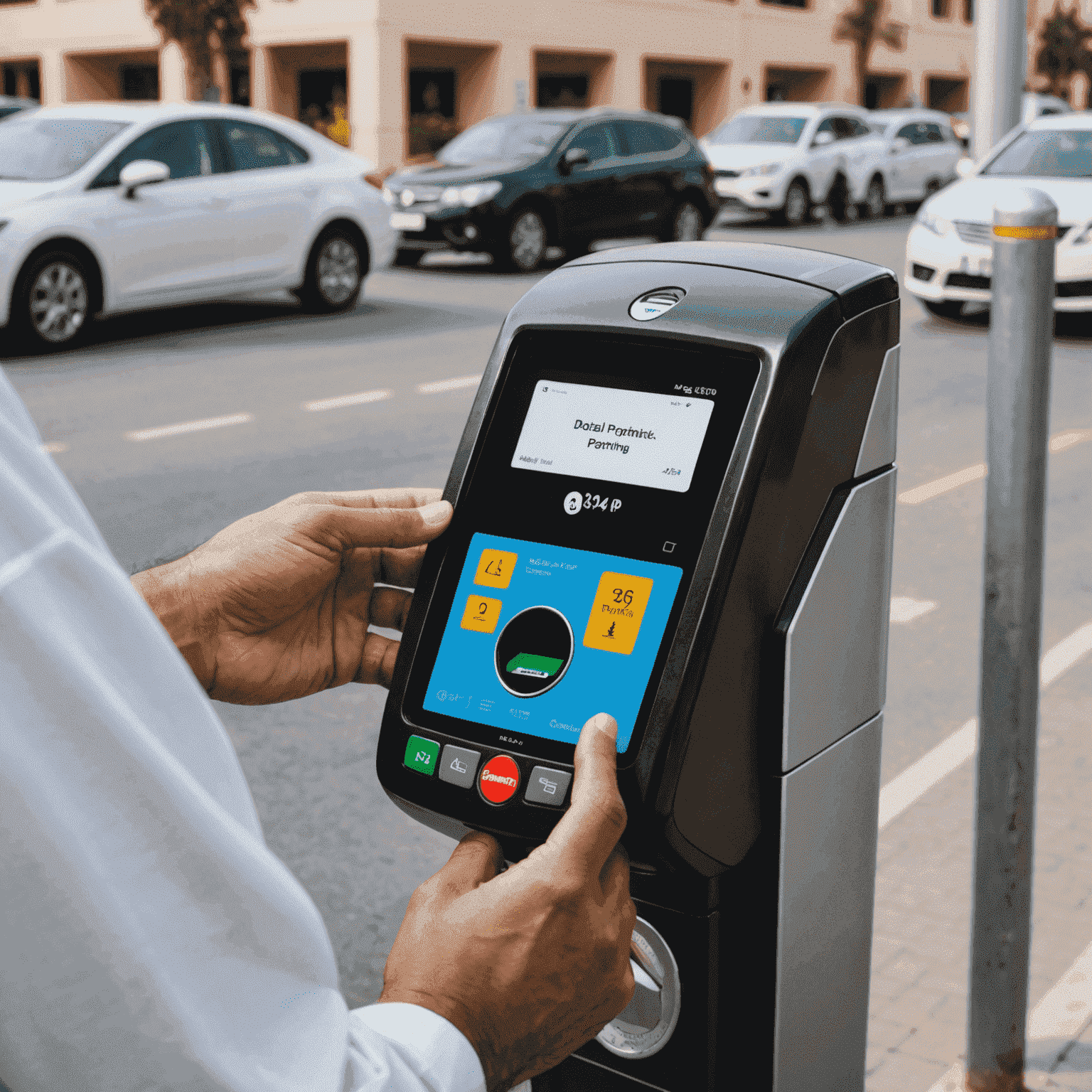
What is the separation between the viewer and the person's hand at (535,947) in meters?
1.21

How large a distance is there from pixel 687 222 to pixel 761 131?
557 cm

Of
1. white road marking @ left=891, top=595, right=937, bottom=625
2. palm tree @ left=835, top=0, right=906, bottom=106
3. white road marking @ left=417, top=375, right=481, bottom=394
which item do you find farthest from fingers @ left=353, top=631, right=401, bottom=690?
palm tree @ left=835, top=0, right=906, bottom=106

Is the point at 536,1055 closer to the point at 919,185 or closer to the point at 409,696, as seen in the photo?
the point at 409,696

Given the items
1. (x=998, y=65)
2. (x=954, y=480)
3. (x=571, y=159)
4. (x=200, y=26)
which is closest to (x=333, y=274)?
(x=571, y=159)

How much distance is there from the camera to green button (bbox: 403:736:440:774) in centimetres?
151

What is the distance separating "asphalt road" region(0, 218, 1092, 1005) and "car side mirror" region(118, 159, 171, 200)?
102cm

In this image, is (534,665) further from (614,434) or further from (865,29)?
(865,29)

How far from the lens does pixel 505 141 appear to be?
1440 centimetres

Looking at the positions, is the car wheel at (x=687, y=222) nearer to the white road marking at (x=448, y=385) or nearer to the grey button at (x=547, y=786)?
the white road marking at (x=448, y=385)

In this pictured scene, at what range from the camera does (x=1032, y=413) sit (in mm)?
2412

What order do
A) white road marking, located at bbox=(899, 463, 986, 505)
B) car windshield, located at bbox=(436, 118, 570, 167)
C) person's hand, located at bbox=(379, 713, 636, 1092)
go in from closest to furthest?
1. person's hand, located at bbox=(379, 713, 636, 1092)
2. white road marking, located at bbox=(899, 463, 986, 505)
3. car windshield, located at bbox=(436, 118, 570, 167)

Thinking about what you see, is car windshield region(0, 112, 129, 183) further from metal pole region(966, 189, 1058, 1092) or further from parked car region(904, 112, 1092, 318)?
metal pole region(966, 189, 1058, 1092)

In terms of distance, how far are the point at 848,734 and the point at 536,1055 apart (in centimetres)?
51

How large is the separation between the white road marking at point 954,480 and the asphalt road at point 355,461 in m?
0.05
